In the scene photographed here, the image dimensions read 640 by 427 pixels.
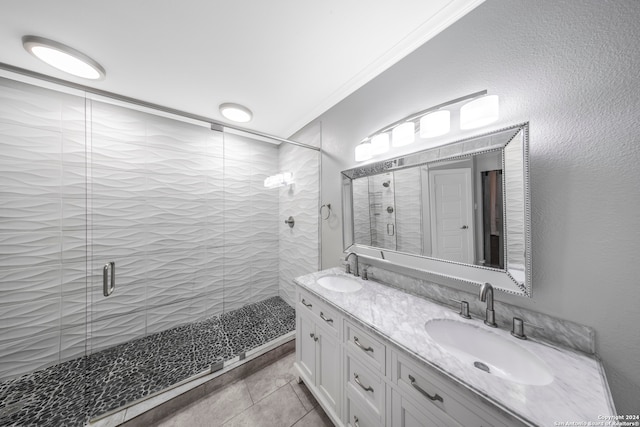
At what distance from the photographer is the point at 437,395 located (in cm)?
71

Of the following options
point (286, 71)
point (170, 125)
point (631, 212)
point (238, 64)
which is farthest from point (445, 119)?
point (170, 125)

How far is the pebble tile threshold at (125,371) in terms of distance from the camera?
51.6 inches

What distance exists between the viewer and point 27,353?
5.19ft

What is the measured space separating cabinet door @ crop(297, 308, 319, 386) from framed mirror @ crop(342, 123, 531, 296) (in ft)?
2.37

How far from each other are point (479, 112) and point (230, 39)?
1.57 m

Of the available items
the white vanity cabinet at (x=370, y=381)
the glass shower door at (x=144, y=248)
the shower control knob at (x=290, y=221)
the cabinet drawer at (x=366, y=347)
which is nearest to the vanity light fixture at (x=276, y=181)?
the shower control knob at (x=290, y=221)

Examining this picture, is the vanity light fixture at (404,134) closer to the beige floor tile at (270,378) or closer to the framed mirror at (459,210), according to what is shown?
the framed mirror at (459,210)

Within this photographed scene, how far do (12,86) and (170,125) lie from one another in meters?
0.99

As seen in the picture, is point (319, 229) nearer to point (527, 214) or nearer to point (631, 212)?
point (527, 214)

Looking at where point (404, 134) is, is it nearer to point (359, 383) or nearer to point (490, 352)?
point (490, 352)

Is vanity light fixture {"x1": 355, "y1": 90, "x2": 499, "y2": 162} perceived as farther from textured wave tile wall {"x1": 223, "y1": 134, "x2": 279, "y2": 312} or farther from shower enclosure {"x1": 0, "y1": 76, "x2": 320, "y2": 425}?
textured wave tile wall {"x1": 223, "y1": 134, "x2": 279, "y2": 312}

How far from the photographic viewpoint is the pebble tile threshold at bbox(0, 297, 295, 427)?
131 centimetres

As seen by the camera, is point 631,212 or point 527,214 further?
point 527,214

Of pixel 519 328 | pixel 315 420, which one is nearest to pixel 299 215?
pixel 315 420
